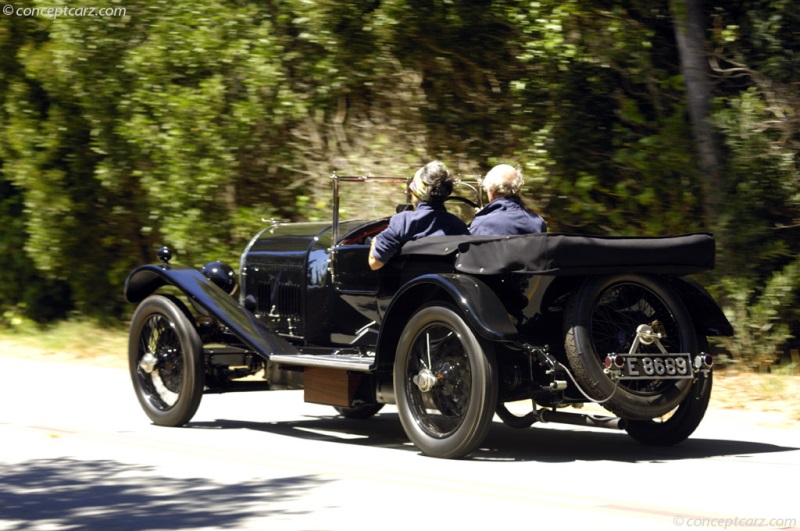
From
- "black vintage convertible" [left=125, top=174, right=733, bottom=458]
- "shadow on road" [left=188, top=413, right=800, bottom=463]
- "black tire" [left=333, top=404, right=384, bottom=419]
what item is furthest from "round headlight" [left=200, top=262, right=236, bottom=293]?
"black tire" [left=333, top=404, right=384, bottom=419]

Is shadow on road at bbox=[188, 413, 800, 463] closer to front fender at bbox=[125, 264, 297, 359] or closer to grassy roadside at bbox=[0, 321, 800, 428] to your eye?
front fender at bbox=[125, 264, 297, 359]

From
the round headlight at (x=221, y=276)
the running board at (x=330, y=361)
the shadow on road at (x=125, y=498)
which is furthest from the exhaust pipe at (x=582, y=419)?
the round headlight at (x=221, y=276)

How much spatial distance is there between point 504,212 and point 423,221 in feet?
1.68

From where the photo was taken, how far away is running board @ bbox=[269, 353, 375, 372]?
759 centimetres

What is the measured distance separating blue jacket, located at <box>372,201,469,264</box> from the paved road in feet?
4.10

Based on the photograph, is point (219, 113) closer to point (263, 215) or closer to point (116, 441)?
point (263, 215)

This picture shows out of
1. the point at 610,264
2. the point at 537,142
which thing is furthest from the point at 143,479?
the point at 537,142

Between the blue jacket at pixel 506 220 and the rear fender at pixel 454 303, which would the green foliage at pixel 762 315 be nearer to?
the blue jacket at pixel 506 220

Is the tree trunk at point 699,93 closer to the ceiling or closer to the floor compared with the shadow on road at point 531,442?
closer to the ceiling

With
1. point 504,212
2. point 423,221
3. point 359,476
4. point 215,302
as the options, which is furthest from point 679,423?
point 215,302

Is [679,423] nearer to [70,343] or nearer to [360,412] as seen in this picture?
[360,412]

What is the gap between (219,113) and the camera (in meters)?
12.8

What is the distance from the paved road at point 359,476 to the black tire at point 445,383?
17 cm

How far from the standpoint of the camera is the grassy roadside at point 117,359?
9375mm
